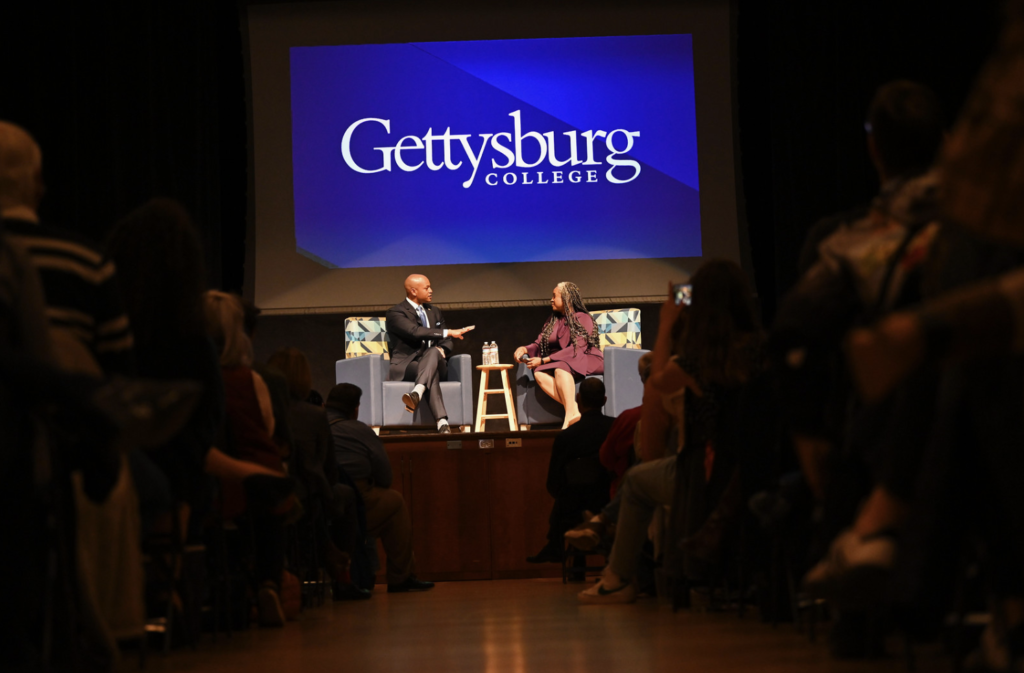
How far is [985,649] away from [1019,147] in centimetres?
62

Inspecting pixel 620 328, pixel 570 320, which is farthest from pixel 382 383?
pixel 620 328

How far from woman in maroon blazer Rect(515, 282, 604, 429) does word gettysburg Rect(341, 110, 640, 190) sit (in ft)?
3.63

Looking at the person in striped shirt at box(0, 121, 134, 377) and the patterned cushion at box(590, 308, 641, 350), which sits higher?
the patterned cushion at box(590, 308, 641, 350)

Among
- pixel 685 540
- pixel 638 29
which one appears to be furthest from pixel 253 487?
pixel 638 29

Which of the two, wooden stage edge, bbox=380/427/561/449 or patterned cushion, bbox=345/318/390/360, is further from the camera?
patterned cushion, bbox=345/318/390/360

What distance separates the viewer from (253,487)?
2.93 meters

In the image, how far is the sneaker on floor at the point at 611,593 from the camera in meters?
3.97

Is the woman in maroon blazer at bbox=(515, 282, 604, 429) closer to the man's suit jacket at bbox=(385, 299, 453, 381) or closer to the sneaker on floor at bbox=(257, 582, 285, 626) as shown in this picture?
the man's suit jacket at bbox=(385, 299, 453, 381)

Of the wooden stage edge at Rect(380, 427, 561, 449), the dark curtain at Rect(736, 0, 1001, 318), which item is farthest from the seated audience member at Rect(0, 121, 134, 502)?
the dark curtain at Rect(736, 0, 1001, 318)

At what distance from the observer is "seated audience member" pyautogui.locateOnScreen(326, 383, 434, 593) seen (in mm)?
5188

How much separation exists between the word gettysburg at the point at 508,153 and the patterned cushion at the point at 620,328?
1.16 m

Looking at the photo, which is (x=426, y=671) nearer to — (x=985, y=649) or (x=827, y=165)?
(x=985, y=649)

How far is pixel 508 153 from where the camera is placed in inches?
333

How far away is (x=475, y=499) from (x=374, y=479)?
101 cm
